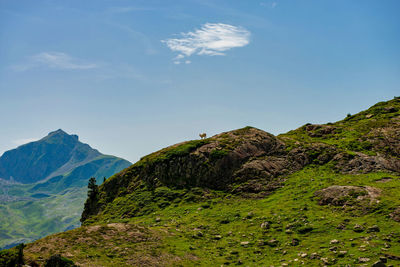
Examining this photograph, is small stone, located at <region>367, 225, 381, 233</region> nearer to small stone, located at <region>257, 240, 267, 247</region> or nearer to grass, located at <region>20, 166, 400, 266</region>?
grass, located at <region>20, 166, 400, 266</region>

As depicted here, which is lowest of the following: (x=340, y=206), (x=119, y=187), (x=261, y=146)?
(x=340, y=206)

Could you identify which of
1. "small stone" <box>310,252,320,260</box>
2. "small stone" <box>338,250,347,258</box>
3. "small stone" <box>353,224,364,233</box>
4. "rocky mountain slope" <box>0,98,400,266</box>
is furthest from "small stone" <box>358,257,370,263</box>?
"small stone" <box>353,224,364,233</box>

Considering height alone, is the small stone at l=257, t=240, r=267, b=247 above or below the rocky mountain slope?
below

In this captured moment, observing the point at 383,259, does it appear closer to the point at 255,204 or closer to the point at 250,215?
the point at 250,215

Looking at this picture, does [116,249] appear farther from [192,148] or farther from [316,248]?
[192,148]

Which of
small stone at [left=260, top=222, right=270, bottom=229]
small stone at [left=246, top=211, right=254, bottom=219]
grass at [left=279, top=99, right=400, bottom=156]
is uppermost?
grass at [left=279, top=99, right=400, bottom=156]

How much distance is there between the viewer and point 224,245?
4053 centimetres

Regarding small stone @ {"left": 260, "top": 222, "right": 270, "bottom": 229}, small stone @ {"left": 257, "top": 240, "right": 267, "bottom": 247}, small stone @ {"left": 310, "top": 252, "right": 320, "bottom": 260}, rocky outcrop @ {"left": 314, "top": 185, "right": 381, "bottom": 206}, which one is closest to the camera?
small stone @ {"left": 310, "top": 252, "right": 320, "bottom": 260}

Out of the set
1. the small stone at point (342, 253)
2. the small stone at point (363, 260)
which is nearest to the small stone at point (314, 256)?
the small stone at point (342, 253)

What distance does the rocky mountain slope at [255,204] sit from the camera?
115 feet

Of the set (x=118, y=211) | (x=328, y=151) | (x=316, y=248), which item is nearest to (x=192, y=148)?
(x=118, y=211)

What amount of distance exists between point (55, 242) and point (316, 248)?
31.2 m

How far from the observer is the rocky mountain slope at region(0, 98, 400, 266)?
115 feet

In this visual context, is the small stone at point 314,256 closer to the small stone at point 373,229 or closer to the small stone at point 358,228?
the small stone at point 358,228
